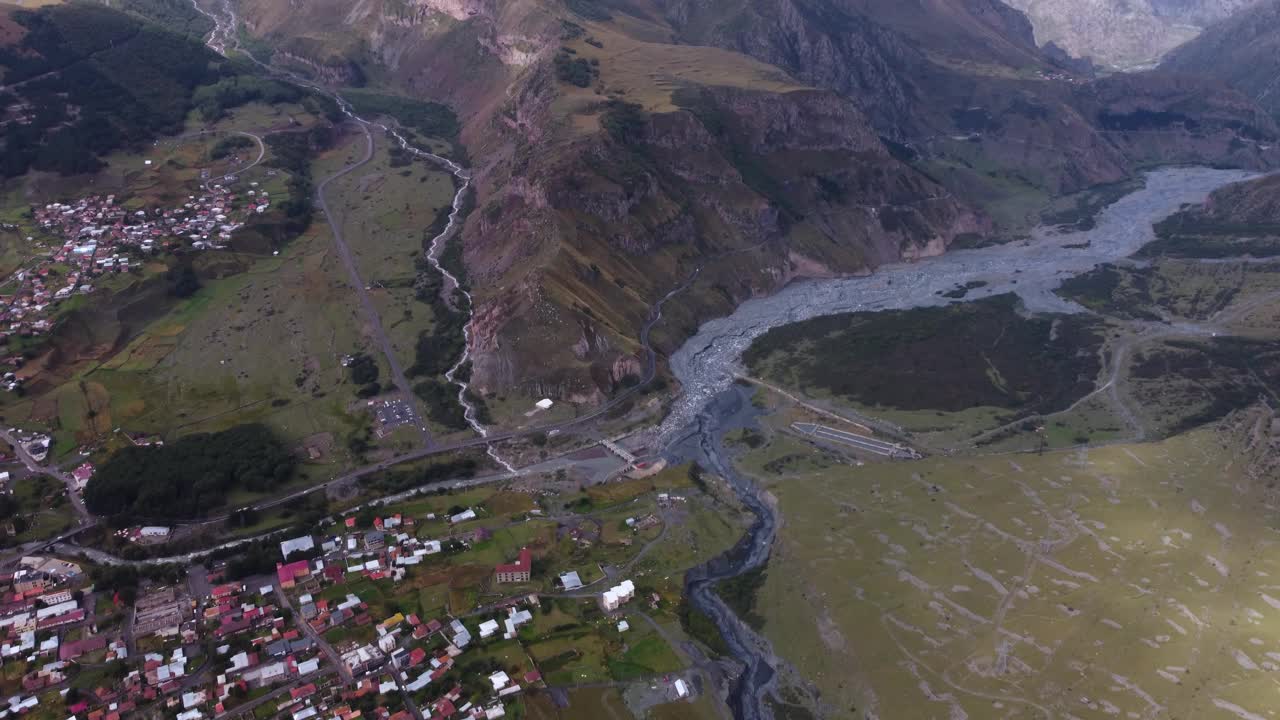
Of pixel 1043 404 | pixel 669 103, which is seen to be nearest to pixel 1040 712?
pixel 1043 404

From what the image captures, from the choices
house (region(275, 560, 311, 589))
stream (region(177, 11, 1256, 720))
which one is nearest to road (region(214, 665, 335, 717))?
house (region(275, 560, 311, 589))

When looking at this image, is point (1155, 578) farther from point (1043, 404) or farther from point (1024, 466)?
point (1043, 404)

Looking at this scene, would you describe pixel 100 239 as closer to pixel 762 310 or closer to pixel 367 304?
pixel 367 304

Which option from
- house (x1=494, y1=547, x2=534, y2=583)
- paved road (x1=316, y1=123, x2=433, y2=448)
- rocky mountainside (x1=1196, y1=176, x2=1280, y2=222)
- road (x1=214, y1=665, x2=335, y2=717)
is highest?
rocky mountainside (x1=1196, y1=176, x2=1280, y2=222)

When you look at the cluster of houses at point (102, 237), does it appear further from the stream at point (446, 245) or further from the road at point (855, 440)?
the road at point (855, 440)

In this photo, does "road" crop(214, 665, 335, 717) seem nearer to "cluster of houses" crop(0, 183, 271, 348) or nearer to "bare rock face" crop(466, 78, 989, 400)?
"bare rock face" crop(466, 78, 989, 400)
